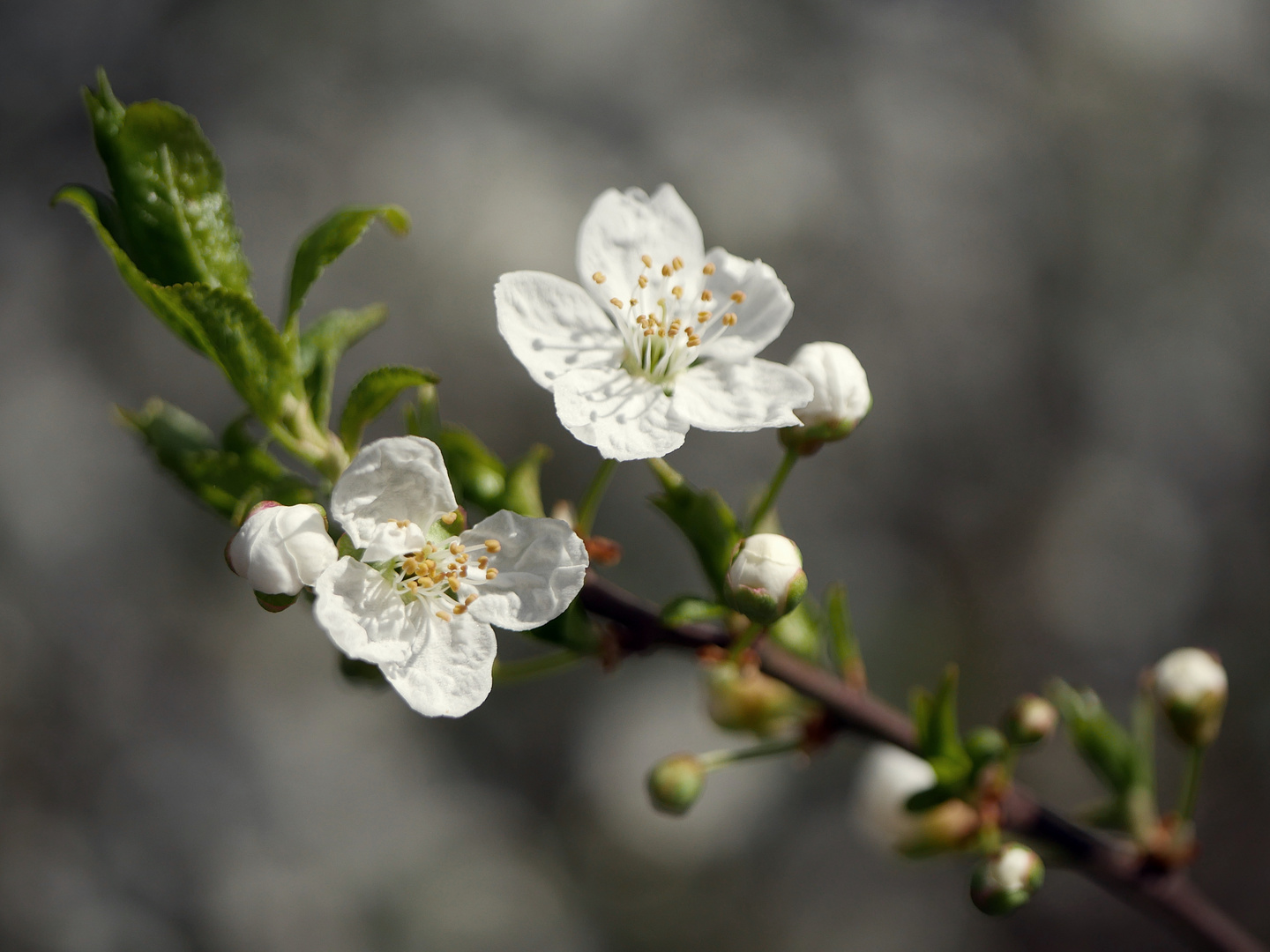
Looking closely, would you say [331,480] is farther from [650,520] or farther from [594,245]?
[650,520]

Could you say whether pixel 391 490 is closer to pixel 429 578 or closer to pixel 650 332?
pixel 429 578

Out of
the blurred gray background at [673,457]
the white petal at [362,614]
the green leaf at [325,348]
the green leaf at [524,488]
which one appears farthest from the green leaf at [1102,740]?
the blurred gray background at [673,457]

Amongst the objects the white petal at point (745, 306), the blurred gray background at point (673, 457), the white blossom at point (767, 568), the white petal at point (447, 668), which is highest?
the white petal at point (745, 306)

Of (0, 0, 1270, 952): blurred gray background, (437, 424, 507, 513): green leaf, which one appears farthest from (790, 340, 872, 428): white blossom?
(0, 0, 1270, 952): blurred gray background

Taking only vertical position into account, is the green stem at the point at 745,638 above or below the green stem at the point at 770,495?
below

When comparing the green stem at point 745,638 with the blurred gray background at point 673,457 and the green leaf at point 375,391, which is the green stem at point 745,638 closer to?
the green leaf at point 375,391

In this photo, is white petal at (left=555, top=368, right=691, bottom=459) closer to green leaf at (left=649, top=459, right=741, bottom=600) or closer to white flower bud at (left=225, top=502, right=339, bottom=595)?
green leaf at (left=649, top=459, right=741, bottom=600)

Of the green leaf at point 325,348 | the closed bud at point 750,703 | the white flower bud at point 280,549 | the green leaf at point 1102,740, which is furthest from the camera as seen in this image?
the closed bud at point 750,703
